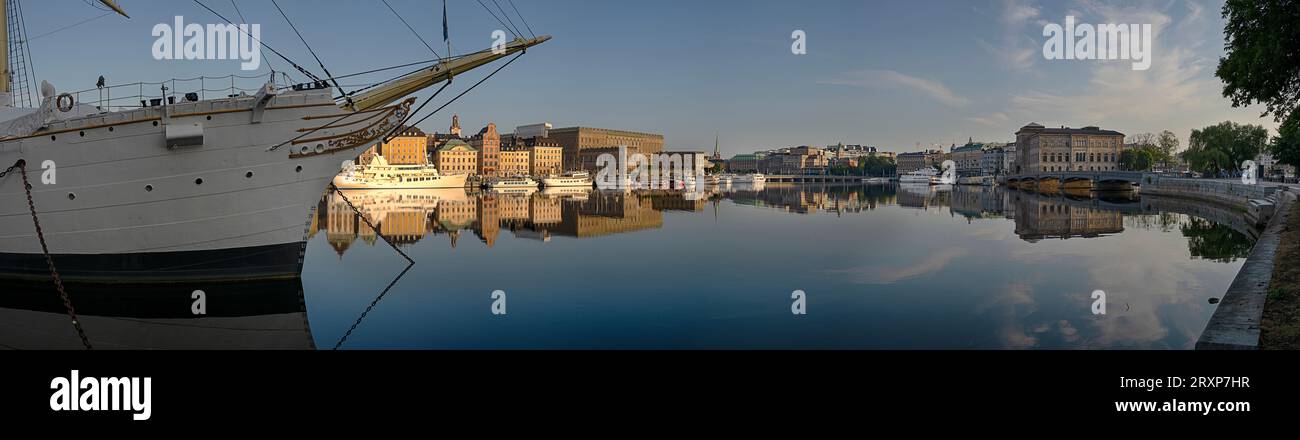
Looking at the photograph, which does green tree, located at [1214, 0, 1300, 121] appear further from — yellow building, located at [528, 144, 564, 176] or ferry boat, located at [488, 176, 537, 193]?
yellow building, located at [528, 144, 564, 176]

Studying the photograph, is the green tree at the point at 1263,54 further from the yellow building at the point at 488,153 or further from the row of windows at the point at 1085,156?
the yellow building at the point at 488,153

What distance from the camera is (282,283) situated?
15977 millimetres

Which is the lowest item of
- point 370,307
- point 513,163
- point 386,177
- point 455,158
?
point 370,307

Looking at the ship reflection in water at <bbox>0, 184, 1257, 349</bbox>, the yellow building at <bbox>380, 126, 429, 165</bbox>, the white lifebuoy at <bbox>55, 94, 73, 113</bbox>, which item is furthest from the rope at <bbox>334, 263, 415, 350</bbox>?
the yellow building at <bbox>380, 126, 429, 165</bbox>

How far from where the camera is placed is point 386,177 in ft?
300

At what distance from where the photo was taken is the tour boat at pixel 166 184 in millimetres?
14516

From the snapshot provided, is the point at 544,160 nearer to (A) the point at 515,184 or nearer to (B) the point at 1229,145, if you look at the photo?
(A) the point at 515,184

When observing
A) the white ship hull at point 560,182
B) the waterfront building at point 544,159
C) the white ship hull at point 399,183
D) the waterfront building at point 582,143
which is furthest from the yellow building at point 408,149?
the waterfront building at point 582,143

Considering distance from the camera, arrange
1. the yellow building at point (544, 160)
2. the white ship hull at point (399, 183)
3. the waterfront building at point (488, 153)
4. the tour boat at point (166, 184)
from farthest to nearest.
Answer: the yellow building at point (544, 160) → the waterfront building at point (488, 153) → the white ship hull at point (399, 183) → the tour boat at point (166, 184)

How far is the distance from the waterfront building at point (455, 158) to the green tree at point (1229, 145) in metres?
127

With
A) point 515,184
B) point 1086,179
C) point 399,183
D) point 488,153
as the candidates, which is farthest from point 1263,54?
point 488,153

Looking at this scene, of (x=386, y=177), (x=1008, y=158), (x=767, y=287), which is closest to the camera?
(x=767, y=287)

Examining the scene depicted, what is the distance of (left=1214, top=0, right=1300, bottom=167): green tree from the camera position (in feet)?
57.9

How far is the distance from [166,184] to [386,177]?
81.1 metres
